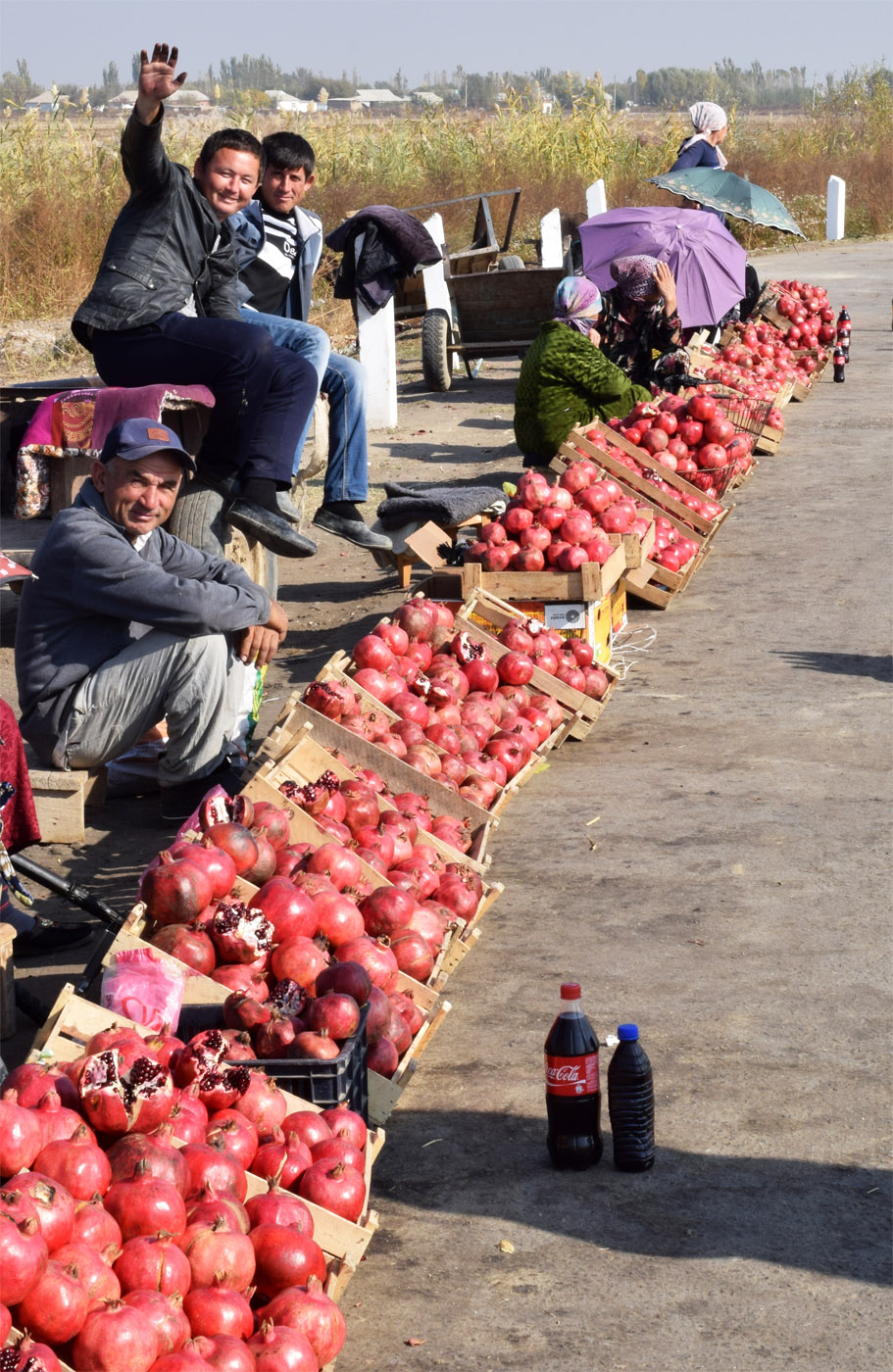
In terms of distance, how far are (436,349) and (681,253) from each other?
4028 millimetres

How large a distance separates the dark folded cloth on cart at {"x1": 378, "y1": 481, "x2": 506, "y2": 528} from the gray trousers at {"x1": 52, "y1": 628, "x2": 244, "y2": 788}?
3306 mm

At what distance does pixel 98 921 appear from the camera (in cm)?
507

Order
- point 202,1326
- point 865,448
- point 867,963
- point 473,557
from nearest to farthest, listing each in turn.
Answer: point 202,1326
point 867,963
point 473,557
point 865,448

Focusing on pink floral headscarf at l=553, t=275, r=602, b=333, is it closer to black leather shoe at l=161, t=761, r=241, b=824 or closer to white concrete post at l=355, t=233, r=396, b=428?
white concrete post at l=355, t=233, r=396, b=428

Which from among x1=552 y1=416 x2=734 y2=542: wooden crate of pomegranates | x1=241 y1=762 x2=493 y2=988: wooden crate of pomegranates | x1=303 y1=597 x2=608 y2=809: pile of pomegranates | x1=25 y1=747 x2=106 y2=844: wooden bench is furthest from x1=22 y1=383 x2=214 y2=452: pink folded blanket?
x1=552 y1=416 x2=734 y2=542: wooden crate of pomegranates

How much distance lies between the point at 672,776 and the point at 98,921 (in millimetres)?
2433

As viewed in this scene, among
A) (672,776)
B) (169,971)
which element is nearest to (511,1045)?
(169,971)

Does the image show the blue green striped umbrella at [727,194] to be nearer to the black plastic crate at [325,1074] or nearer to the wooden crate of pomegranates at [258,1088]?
the black plastic crate at [325,1074]

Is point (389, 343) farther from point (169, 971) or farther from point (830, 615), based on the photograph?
point (169, 971)

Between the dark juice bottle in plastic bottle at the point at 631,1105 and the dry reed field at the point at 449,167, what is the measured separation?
41.9 ft

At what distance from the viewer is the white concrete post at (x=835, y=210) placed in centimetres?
3091

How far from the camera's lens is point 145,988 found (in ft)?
11.3

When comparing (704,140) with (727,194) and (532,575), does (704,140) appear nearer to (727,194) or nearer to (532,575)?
(727,194)

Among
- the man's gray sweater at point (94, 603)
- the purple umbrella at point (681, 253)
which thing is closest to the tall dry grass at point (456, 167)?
the purple umbrella at point (681, 253)
